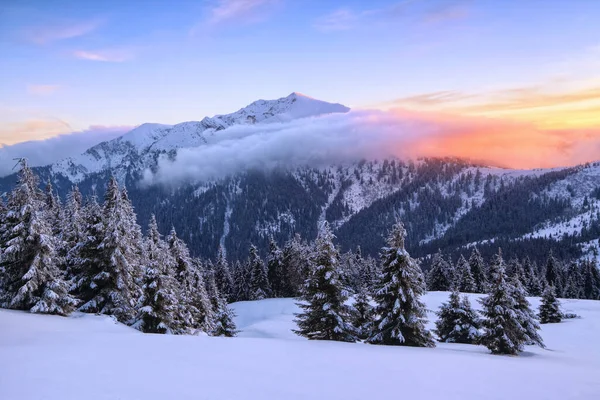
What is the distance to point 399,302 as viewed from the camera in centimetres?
2348

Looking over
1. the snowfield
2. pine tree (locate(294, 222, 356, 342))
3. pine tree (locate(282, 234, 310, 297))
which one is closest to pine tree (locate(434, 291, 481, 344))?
pine tree (locate(294, 222, 356, 342))

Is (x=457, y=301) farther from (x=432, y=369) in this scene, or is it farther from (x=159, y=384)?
(x=159, y=384)

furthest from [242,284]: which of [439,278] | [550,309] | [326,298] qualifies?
[326,298]

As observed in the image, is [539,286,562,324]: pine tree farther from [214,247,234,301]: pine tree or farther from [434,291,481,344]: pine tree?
[214,247,234,301]: pine tree

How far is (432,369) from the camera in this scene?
50.6ft

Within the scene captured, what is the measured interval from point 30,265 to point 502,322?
3032cm

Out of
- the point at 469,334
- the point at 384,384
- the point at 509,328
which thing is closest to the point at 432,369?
the point at 384,384

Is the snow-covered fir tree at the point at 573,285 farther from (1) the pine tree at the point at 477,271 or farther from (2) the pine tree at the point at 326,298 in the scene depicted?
(2) the pine tree at the point at 326,298

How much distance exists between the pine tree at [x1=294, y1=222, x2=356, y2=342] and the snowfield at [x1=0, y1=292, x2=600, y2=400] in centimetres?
387

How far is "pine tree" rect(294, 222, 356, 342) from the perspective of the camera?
80.9 feet

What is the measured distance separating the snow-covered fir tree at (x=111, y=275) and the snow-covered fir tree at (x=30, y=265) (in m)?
2.96

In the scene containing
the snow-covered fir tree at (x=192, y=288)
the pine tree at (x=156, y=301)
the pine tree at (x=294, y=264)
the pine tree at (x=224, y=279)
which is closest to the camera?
the pine tree at (x=156, y=301)

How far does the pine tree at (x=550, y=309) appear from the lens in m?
43.3

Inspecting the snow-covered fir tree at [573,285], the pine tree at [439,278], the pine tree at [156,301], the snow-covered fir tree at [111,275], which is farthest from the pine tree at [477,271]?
the snow-covered fir tree at [111,275]
